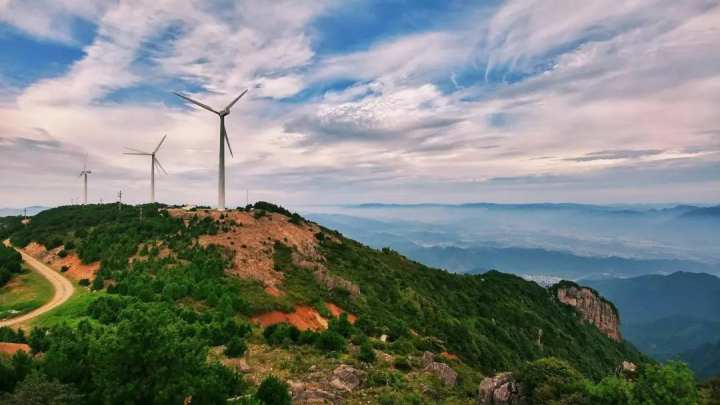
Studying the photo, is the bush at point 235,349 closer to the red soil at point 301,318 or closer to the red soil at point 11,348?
the red soil at point 11,348

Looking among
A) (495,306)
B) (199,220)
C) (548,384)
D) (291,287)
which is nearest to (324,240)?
(199,220)

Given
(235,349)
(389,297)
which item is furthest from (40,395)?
(389,297)

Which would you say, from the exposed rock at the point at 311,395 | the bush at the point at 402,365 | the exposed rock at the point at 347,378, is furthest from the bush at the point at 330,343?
the exposed rock at the point at 311,395

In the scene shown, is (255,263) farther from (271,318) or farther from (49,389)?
(49,389)

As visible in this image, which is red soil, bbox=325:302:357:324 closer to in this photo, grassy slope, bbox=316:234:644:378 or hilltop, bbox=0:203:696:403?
hilltop, bbox=0:203:696:403

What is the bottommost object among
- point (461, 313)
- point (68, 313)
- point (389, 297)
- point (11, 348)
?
point (461, 313)

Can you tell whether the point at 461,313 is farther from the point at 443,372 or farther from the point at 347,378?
the point at 347,378

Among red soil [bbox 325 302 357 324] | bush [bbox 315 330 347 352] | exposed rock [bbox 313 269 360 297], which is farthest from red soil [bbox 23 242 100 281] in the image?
bush [bbox 315 330 347 352]
